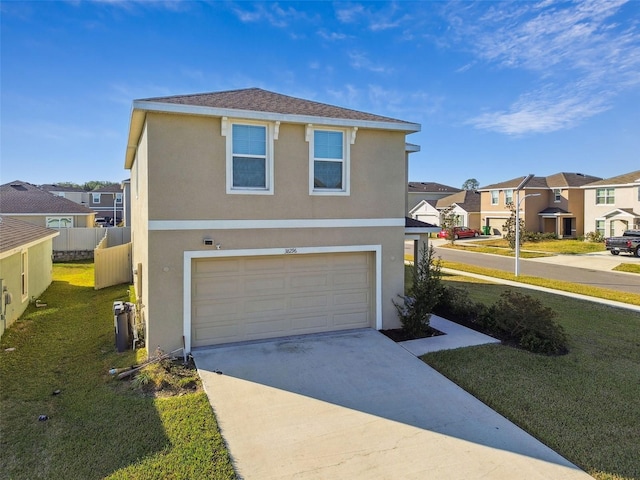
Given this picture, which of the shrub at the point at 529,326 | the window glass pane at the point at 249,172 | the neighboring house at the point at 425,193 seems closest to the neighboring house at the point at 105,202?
the neighboring house at the point at 425,193

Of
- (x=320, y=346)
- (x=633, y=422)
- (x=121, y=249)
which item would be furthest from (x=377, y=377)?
(x=121, y=249)

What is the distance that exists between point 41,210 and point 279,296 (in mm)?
26576

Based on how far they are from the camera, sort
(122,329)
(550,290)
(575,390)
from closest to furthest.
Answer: (575,390)
(122,329)
(550,290)

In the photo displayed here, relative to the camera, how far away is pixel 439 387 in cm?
668

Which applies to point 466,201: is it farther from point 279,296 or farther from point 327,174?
point 279,296

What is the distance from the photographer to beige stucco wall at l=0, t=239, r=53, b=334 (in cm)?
1019

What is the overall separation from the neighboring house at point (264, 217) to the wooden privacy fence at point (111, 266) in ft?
23.7

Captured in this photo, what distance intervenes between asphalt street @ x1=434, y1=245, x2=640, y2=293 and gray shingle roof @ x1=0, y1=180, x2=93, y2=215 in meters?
29.1

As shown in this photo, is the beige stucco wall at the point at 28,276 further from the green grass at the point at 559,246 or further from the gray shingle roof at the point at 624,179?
the gray shingle roof at the point at 624,179

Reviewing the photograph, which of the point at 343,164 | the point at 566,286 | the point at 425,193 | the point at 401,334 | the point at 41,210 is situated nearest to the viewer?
the point at 343,164

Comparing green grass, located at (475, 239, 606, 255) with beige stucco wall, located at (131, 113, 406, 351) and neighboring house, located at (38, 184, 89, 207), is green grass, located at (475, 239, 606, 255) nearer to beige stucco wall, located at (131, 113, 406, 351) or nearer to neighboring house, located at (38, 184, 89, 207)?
Result: beige stucco wall, located at (131, 113, 406, 351)

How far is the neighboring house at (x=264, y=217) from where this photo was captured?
7867 mm

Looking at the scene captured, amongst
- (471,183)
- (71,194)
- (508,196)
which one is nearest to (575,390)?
(508,196)

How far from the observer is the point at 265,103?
9.26m
